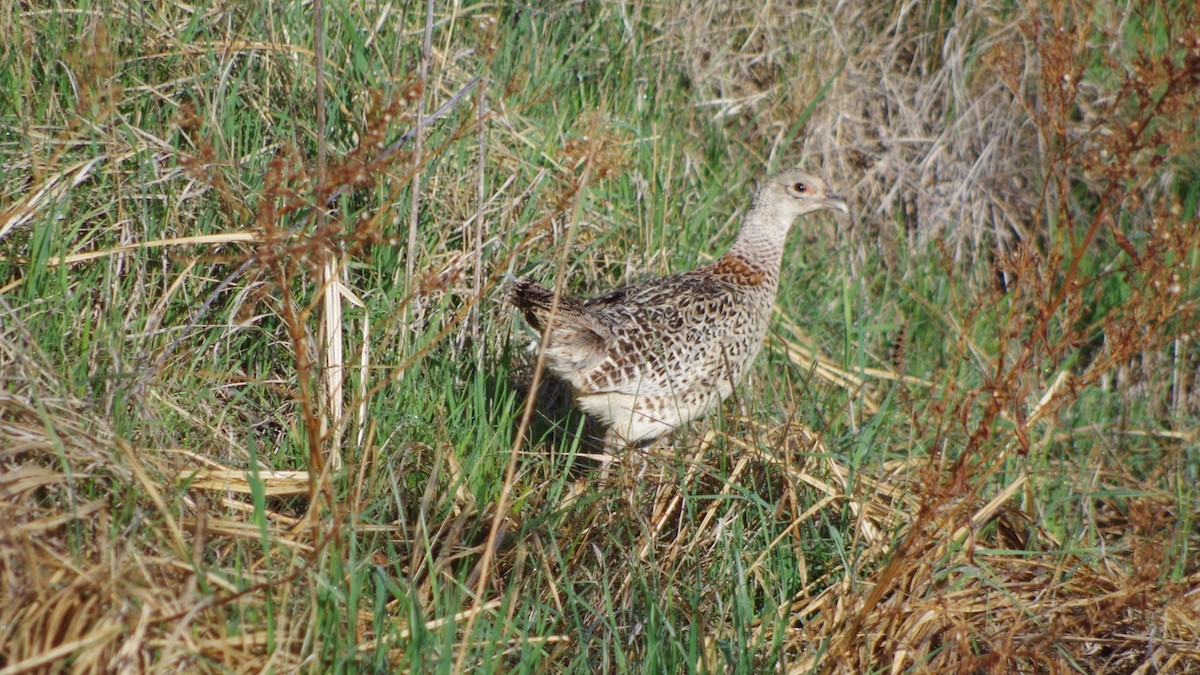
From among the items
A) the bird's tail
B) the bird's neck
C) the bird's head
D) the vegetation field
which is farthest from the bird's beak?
the bird's tail

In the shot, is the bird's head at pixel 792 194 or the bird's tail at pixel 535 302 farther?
the bird's head at pixel 792 194

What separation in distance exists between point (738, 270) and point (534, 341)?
99cm

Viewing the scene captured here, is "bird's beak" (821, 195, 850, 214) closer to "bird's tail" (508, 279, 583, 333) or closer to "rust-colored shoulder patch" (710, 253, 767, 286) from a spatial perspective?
"rust-colored shoulder patch" (710, 253, 767, 286)

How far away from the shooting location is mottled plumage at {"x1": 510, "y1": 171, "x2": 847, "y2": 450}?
4.03 m

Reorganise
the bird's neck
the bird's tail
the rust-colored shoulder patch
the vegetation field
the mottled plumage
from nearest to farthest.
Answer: the vegetation field
the bird's tail
the mottled plumage
the rust-colored shoulder patch
the bird's neck

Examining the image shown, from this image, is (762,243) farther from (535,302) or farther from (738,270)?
(535,302)

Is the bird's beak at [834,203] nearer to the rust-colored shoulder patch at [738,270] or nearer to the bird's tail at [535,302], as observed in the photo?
the rust-colored shoulder patch at [738,270]

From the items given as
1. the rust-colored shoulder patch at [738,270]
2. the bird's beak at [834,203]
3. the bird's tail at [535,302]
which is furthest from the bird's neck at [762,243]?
the bird's tail at [535,302]

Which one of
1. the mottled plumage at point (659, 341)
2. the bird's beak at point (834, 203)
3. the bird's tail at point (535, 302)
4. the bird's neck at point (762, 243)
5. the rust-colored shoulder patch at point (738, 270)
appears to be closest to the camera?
the bird's tail at point (535, 302)

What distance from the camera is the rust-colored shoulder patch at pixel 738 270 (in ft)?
15.8

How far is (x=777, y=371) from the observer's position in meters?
4.98

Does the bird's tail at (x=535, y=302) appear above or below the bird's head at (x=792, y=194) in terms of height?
above

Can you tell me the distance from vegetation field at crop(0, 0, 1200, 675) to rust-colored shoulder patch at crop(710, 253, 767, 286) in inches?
12.0

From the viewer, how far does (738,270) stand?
4891 mm
